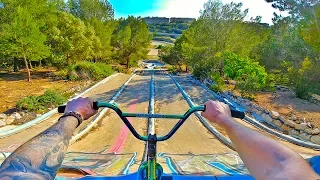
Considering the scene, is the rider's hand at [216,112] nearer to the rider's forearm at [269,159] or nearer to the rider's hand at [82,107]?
the rider's forearm at [269,159]

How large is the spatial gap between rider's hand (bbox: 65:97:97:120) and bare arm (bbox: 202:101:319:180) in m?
0.87

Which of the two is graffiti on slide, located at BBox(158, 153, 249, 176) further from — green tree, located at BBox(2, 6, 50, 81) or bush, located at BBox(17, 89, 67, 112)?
green tree, located at BBox(2, 6, 50, 81)

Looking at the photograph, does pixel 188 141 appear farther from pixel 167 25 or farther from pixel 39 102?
pixel 167 25

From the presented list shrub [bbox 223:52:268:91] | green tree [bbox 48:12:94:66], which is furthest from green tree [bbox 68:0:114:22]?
shrub [bbox 223:52:268:91]

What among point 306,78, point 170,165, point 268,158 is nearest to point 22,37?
point 306,78

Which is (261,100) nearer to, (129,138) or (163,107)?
(163,107)

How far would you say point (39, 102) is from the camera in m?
8.47

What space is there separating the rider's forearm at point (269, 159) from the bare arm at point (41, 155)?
85 centimetres

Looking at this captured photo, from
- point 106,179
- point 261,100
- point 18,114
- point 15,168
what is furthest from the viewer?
point 261,100

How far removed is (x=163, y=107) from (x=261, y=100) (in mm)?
3936

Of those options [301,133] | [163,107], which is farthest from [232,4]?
[301,133]

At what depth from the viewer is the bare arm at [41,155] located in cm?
107

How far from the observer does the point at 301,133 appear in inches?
258

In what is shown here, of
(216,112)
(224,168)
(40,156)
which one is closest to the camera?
(40,156)
